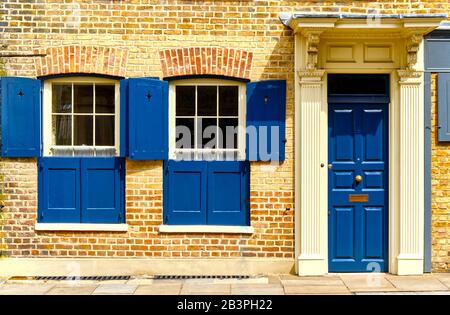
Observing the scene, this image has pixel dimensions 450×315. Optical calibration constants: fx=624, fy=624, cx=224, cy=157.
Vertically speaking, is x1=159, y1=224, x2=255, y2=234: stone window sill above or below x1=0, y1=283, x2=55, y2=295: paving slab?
above

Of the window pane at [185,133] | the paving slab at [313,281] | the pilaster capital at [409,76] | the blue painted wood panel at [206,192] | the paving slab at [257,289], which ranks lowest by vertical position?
the paving slab at [257,289]

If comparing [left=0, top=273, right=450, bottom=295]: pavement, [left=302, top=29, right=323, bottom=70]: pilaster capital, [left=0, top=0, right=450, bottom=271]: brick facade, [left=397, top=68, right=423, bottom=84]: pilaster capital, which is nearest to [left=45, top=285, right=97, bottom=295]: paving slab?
[left=0, top=273, right=450, bottom=295]: pavement

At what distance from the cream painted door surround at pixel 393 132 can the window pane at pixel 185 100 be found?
1.44 m

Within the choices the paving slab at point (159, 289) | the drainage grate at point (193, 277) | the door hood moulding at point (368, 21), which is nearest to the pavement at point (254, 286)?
the paving slab at point (159, 289)

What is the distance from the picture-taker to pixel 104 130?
342 inches

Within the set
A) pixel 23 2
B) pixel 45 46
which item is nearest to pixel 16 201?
pixel 45 46

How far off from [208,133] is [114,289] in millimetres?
2453

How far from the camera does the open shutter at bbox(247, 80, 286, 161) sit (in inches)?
335

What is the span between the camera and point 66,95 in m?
8.66

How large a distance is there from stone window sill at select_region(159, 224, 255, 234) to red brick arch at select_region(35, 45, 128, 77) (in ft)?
7.21

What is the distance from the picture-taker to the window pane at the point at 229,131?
28.4 feet

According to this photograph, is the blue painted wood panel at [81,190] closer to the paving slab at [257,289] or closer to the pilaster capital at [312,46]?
the paving slab at [257,289]

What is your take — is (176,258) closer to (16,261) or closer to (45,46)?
(16,261)

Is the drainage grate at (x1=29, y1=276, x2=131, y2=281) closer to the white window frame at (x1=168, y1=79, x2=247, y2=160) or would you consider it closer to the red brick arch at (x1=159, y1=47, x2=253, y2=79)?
the white window frame at (x1=168, y1=79, x2=247, y2=160)
